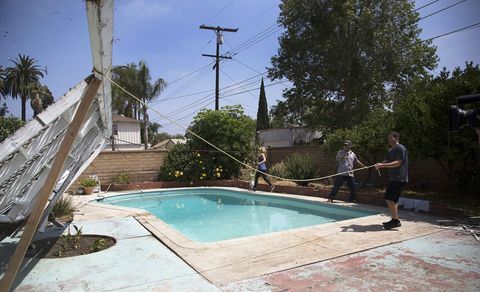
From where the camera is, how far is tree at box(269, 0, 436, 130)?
22312mm

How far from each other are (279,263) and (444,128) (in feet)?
→ 18.8

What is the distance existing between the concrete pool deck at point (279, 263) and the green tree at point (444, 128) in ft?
7.59

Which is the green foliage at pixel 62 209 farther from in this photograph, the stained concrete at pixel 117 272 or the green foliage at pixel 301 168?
the green foliage at pixel 301 168

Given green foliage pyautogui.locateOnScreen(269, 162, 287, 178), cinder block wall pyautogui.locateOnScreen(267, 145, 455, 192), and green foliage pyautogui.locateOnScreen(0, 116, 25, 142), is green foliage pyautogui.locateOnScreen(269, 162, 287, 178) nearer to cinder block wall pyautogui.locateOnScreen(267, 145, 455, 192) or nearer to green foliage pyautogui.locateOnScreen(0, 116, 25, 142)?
cinder block wall pyautogui.locateOnScreen(267, 145, 455, 192)

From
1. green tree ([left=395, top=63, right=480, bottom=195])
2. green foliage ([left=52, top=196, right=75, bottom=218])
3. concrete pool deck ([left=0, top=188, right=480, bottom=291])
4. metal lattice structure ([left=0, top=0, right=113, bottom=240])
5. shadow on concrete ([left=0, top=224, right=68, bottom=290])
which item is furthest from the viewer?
green foliage ([left=52, top=196, right=75, bottom=218])

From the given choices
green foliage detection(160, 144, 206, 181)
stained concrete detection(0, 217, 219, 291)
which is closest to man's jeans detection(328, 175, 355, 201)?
stained concrete detection(0, 217, 219, 291)

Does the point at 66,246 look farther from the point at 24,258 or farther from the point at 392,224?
the point at 392,224

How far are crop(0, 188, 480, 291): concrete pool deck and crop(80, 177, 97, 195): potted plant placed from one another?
7.50 meters

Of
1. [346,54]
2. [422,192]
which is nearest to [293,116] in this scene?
[346,54]

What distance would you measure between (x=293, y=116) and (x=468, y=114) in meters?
24.2

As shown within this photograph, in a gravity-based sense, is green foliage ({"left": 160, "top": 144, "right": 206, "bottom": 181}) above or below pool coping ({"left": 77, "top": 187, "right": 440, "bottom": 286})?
above

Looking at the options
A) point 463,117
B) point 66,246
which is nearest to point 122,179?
point 66,246

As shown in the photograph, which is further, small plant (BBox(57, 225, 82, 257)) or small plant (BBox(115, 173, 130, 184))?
small plant (BBox(115, 173, 130, 184))

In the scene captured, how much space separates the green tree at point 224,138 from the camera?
1645 centimetres
